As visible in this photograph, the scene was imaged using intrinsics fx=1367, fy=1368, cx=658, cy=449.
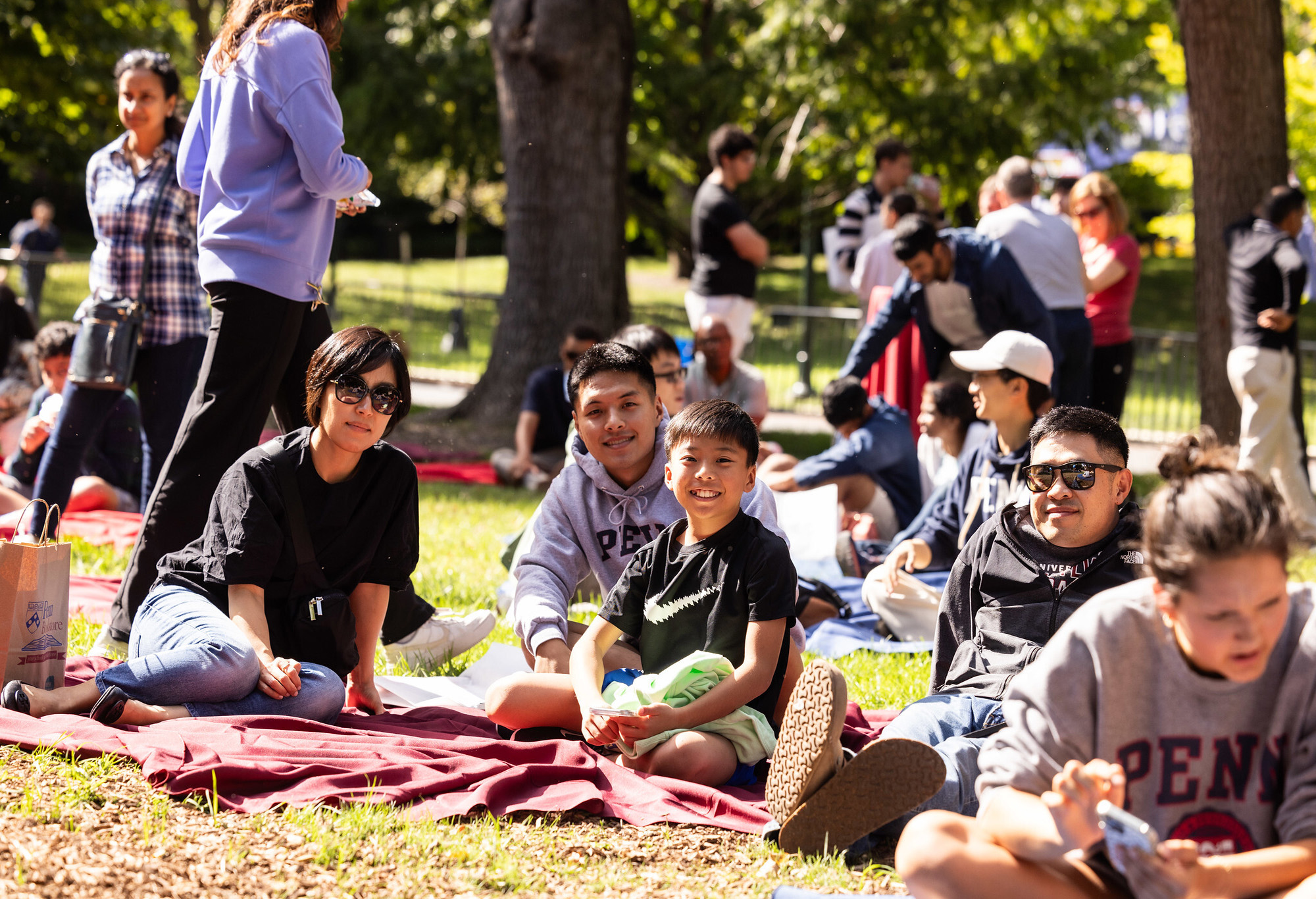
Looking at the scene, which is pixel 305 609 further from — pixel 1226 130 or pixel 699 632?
pixel 1226 130

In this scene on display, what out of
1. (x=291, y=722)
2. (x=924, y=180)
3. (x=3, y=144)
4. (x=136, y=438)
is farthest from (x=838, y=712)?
(x=3, y=144)

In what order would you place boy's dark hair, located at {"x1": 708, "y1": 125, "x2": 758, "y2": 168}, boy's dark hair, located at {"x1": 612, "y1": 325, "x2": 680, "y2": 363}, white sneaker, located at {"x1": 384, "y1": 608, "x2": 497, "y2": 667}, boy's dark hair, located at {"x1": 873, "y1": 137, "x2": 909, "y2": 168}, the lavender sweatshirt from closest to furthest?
the lavender sweatshirt → white sneaker, located at {"x1": 384, "y1": 608, "x2": 497, "y2": 667} → boy's dark hair, located at {"x1": 612, "y1": 325, "x2": 680, "y2": 363} → boy's dark hair, located at {"x1": 708, "y1": 125, "x2": 758, "y2": 168} → boy's dark hair, located at {"x1": 873, "y1": 137, "x2": 909, "y2": 168}

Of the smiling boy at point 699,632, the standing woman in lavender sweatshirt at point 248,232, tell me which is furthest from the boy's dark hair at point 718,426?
the standing woman in lavender sweatshirt at point 248,232

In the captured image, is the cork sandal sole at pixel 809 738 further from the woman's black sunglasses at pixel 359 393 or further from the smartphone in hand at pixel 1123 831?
the woman's black sunglasses at pixel 359 393

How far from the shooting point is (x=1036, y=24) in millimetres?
21562

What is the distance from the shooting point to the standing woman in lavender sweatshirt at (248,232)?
467 centimetres

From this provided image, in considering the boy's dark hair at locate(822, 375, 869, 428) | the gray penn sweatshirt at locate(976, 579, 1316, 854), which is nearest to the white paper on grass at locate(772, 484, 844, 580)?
the boy's dark hair at locate(822, 375, 869, 428)

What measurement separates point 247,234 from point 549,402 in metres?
4.54

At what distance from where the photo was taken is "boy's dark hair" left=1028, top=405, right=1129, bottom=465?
3.73 m

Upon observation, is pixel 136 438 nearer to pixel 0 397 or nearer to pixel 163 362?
pixel 0 397

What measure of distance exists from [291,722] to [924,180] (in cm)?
877

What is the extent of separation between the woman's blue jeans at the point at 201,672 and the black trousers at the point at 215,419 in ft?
2.13

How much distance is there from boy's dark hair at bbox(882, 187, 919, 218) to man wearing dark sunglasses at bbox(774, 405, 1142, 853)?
5722 millimetres

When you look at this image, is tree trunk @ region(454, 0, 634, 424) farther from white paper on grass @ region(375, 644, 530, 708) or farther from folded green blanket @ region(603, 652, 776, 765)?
folded green blanket @ region(603, 652, 776, 765)
